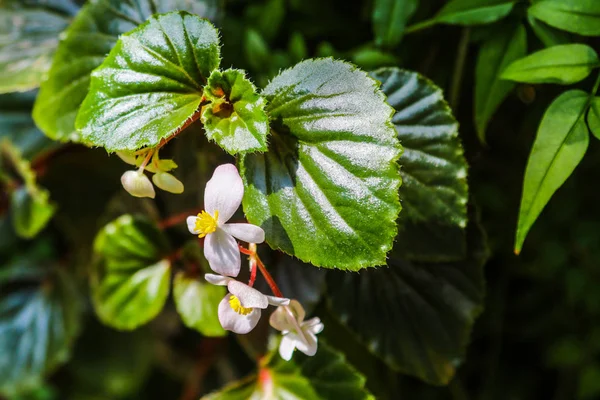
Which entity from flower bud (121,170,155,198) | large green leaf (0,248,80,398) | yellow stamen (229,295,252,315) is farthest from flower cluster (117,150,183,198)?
large green leaf (0,248,80,398)

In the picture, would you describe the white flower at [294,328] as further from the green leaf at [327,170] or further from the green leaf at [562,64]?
the green leaf at [562,64]

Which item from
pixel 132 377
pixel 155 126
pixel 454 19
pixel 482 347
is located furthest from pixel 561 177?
pixel 132 377

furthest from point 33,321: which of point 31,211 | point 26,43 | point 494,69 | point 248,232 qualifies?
Result: point 494,69

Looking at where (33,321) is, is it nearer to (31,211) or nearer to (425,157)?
(31,211)

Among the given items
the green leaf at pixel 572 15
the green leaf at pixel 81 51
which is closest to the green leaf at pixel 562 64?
the green leaf at pixel 572 15

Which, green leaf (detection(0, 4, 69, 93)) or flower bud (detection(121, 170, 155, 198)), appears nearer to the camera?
flower bud (detection(121, 170, 155, 198))

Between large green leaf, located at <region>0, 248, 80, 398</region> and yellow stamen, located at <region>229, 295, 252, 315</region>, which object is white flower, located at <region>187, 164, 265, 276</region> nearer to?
yellow stamen, located at <region>229, 295, 252, 315</region>

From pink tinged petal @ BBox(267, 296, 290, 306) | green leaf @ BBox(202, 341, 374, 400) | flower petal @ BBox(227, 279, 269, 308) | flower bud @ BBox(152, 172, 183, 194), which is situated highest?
flower bud @ BBox(152, 172, 183, 194)
